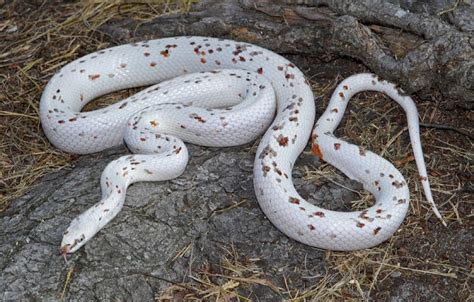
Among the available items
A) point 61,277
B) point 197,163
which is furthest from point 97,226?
point 197,163

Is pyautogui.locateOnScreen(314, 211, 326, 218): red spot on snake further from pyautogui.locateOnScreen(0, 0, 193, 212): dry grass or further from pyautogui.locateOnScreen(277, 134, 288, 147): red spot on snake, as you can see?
pyautogui.locateOnScreen(0, 0, 193, 212): dry grass

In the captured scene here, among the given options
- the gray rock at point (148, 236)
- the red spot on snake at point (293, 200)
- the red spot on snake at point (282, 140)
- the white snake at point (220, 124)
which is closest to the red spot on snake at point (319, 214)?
the white snake at point (220, 124)

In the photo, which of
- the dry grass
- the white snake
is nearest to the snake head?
the white snake

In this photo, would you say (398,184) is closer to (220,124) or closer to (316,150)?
(316,150)

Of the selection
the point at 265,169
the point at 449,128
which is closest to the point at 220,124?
the point at 265,169

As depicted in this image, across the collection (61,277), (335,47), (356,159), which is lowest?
(61,277)

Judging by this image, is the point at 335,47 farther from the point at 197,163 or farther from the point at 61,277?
the point at 61,277
